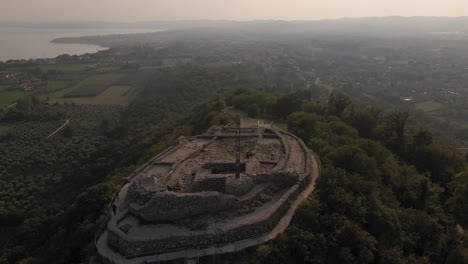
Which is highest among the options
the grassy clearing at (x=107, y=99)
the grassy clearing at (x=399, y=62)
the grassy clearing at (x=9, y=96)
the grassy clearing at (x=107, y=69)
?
the grassy clearing at (x=107, y=69)

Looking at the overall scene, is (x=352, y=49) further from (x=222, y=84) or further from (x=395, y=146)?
(x=395, y=146)

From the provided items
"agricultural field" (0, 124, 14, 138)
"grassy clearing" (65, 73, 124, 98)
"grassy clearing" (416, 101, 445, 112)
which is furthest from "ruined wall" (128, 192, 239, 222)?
"grassy clearing" (65, 73, 124, 98)

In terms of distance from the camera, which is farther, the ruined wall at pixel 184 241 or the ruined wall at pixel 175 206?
the ruined wall at pixel 175 206

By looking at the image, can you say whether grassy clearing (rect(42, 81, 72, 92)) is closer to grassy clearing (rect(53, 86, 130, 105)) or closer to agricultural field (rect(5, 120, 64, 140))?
grassy clearing (rect(53, 86, 130, 105))

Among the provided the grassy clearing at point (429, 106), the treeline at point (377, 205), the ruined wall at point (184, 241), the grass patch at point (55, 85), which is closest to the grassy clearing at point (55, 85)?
the grass patch at point (55, 85)

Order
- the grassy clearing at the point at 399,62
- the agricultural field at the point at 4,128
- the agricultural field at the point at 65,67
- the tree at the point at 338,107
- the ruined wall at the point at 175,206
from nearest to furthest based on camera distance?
the ruined wall at the point at 175,206 < the tree at the point at 338,107 < the agricultural field at the point at 4,128 < the agricultural field at the point at 65,67 < the grassy clearing at the point at 399,62

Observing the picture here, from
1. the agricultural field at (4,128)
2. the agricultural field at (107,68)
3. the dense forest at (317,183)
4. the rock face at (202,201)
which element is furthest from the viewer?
the agricultural field at (107,68)

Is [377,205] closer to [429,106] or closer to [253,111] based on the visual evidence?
[253,111]

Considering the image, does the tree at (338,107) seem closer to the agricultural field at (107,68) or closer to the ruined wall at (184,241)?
the ruined wall at (184,241)
